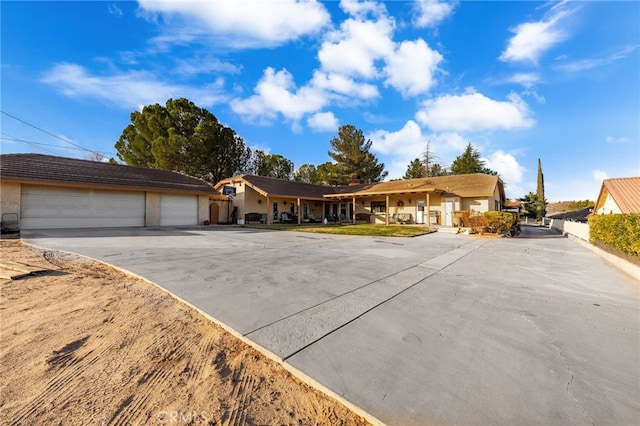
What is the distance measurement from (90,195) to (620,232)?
22938 mm

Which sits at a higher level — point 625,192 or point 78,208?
point 625,192

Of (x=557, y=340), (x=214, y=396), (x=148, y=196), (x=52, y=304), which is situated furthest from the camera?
(x=148, y=196)

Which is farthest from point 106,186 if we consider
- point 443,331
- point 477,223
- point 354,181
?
point 354,181

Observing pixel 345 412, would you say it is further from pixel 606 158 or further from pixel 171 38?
pixel 606 158

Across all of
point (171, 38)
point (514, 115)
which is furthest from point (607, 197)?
point (171, 38)

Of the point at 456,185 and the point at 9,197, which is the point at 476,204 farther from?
the point at 9,197

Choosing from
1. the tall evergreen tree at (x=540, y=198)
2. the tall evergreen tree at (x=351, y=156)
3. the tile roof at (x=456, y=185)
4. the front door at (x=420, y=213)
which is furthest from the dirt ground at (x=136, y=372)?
the tall evergreen tree at (x=540, y=198)

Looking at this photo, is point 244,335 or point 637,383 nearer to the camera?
point 637,383

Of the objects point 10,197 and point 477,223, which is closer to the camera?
point 10,197

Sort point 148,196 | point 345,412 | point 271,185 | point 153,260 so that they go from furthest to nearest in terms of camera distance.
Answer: point 271,185 → point 148,196 → point 153,260 → point 345,412

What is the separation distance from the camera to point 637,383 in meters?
2.11

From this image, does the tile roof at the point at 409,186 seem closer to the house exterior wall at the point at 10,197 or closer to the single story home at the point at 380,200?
the single story home at the point at 380,200

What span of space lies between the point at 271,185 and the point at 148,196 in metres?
9.21

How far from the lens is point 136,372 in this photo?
2129 millimetres
